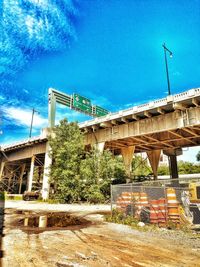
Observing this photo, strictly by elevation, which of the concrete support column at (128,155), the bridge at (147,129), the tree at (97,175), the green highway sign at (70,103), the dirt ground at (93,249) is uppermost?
the green highway sign at (70,103)

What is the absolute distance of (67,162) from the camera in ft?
90.6

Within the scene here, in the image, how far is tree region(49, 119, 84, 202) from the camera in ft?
89.0

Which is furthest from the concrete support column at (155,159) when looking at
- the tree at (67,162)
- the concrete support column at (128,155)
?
the tree at (67,162)

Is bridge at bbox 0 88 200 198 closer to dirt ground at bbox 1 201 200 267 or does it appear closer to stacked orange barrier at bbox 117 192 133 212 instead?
stacked orange barrier at bbox 117 192 133 212

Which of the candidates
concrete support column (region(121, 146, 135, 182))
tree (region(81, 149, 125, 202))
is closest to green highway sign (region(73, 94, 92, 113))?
concrete support column (region(121, 146, 135, 182))

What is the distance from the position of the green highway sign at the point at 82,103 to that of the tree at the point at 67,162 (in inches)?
343

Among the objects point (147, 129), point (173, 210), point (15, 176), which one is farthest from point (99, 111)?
point (173, 210)

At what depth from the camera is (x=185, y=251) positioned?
709cm

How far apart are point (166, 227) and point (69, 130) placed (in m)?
20.7

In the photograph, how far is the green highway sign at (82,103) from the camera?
38.1 metres

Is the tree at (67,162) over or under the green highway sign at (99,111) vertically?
under

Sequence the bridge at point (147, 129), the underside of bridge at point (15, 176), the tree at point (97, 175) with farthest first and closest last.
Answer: the underside of bridge at point (15, 176)
the tree at point (97, 175)
the bridge at point (147, 129)

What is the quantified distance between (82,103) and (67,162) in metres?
14.7

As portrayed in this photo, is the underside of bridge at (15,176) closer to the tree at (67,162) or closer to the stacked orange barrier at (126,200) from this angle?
the tree at (67,162)
